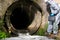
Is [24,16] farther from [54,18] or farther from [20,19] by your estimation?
[54,18]

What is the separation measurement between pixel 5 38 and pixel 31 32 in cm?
131

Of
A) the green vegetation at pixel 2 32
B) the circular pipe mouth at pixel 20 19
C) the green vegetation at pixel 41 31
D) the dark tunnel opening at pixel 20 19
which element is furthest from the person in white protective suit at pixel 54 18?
the green vegetation at pixel 2 32

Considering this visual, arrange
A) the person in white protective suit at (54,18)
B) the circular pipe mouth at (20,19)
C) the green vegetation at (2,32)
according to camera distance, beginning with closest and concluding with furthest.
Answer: the green vegetation at (2,32), the person in white protective suit at (54,18), the circular pipe mouth at (20,19)

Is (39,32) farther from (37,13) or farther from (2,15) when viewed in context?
(2,15)

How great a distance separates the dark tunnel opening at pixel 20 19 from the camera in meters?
12.4

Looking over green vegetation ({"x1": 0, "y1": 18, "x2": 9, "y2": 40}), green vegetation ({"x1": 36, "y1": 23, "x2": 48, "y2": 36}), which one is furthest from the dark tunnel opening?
green vegetation ({"x1": 0, "y1": 18, "x2": 9, "y2": 40})

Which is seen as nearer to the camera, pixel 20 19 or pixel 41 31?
pixel 41 31

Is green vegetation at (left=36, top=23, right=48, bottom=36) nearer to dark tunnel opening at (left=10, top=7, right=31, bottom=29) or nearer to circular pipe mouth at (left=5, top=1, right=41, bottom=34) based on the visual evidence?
circular pipe mouth at (left=5, top=1, right=41, bottom=34)

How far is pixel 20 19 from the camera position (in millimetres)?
13281

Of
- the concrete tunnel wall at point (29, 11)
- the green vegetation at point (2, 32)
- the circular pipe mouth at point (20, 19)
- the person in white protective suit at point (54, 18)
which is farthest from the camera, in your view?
the circular pipe mouth at point (20, 19)

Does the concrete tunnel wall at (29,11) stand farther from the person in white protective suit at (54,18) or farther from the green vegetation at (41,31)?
the person in white protective suit at (54,18)

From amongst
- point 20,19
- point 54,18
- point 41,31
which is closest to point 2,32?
point 41,31

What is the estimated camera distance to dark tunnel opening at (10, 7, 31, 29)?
1243 cm

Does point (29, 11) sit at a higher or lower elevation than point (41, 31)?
higher
